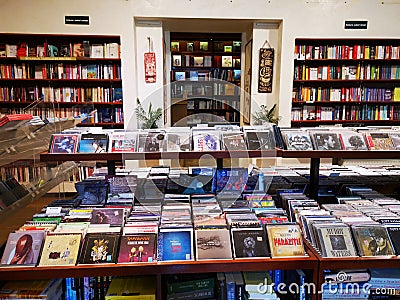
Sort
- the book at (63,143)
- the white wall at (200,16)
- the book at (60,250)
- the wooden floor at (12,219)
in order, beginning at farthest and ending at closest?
the white wall at (200,16) → the book at (63,143) → the wooden floor at (12,219) → the book at (60,250)

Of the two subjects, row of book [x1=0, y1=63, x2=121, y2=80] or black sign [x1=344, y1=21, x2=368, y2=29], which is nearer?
row of book [x1=0, y1=63, x2=121, y2=80]

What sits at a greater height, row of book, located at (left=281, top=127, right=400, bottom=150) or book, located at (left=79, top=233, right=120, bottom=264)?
row of book, located at (left=281, top=127, right=400, bottom=150)

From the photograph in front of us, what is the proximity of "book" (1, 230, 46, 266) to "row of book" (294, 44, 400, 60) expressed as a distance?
431 cm

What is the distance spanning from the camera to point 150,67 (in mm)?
4676

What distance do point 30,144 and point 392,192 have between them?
7.83ft

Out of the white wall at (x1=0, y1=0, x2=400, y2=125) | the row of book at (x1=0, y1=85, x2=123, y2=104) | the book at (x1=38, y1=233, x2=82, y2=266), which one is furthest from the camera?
the row of book at (x1=0, y1=85, x2=123, y2=104)

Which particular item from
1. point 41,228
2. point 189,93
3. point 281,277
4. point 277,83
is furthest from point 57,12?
point 281,277

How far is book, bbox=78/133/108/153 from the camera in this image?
1712mm

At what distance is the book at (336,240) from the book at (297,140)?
0.48 meters

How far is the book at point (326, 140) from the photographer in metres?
1.76

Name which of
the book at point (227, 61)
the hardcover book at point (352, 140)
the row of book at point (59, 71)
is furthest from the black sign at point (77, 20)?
the hardcover book at point (352, 140)

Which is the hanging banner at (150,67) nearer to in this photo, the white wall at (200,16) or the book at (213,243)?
the white wall at (200,16)

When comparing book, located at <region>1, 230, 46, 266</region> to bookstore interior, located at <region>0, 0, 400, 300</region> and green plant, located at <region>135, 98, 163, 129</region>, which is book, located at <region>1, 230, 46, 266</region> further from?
green plant, located at <region>135, 98, 163, 129</region>

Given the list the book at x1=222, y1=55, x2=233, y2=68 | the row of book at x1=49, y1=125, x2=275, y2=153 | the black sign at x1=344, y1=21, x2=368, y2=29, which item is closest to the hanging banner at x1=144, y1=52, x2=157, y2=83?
the book at x1=222, y1=55, x2=233, y2=68
